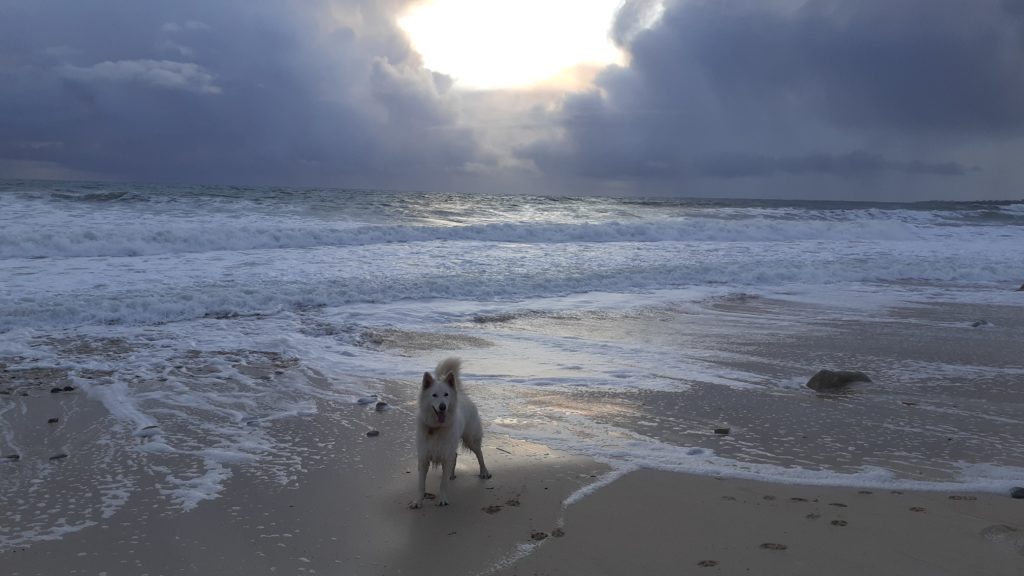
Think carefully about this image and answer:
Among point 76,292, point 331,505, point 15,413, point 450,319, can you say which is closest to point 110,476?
point 331,505

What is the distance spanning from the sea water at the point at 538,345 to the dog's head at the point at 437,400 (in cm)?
119

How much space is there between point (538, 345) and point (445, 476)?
5.15 metres

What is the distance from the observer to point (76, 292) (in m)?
12.8

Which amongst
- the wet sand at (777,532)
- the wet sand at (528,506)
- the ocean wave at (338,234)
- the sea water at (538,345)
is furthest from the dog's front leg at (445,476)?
the ocean wave at (338,234)

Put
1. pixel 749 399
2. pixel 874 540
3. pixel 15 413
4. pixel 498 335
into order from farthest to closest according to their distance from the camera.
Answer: pixel 498 335 → pixel 749 399 → pixel 15 413 → pixel 874 540

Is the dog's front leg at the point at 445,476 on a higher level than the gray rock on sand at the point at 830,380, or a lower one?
lower

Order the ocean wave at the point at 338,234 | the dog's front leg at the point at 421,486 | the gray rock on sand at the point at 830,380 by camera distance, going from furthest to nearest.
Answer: the ocean wave at the point at 338,234 < the gray rock on sand at the point at 830,380 < the dog's front leg at the point at 421,486

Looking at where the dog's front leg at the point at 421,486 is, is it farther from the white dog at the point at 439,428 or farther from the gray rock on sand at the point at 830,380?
the gray rock on sand at the point at 830,380

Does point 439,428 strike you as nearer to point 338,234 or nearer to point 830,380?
point 830,380

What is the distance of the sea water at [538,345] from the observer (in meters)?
5.90

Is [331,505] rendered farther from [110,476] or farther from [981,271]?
[981,271]

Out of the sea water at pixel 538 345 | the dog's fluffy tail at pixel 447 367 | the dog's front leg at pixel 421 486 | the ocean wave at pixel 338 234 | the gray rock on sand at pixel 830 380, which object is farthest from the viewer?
the ocean wave at pixel 338 234

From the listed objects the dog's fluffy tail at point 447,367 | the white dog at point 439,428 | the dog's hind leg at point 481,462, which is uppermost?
the dog's fluffy tail at point 447,367

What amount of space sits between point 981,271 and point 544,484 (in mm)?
20071
